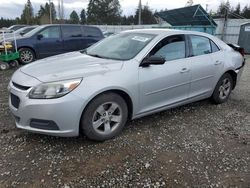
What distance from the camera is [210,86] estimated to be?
4.93 metres

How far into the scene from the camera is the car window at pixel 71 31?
10.6 metres

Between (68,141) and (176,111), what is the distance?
215cm

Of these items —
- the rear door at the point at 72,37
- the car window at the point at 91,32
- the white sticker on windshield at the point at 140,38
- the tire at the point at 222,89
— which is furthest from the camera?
the car window at the point at 91,32

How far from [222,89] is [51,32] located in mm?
7350

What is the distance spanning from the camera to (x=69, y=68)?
352 centimetres

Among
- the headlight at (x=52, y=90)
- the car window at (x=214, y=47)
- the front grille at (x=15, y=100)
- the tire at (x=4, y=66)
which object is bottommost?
the tire at (x=4, y=66)

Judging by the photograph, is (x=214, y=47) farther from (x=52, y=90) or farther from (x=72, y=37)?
(x=72, y=37)

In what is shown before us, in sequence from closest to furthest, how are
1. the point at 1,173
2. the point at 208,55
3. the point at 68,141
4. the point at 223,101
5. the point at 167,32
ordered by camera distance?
the point at 1,173
the point at 68,141
the point at 167,32
the point at 208,55
the point at 223,101

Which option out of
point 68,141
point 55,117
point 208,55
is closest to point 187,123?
point 208,55

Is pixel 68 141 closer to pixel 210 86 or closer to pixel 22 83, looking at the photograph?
pixel 22 83

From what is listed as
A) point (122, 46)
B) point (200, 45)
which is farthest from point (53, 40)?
point (200, 45)

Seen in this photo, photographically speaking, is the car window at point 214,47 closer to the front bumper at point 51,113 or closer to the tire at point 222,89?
the tire at point 222,89

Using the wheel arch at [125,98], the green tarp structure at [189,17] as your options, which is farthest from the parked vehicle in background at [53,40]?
the green tarp structure at [189,17]

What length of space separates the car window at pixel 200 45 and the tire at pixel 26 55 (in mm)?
7026
